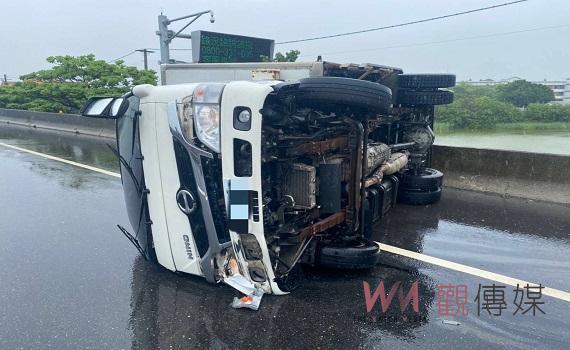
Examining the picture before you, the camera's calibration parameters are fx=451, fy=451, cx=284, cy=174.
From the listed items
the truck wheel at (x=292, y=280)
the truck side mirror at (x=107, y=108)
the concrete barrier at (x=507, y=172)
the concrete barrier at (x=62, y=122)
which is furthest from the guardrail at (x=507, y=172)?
the concrete barrier at (x=62, y=122)

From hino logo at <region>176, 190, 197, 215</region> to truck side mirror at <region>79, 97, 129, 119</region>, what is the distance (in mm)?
→ 868

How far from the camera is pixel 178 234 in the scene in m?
3.73

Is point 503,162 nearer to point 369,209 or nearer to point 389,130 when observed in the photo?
point 389,130

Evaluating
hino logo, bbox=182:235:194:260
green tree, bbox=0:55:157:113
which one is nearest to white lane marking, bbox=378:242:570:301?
hino logo, bbox=182:235:194:260

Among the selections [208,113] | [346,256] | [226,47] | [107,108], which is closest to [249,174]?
[208,113]

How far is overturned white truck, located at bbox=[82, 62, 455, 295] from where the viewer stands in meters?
3.30

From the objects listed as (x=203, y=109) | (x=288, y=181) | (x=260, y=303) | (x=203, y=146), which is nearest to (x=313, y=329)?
(x=260, y=303)

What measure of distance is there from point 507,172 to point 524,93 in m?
2.87

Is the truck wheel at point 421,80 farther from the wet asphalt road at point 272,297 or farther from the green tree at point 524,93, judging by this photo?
the green tree at point 524,93

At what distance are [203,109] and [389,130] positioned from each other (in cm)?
371

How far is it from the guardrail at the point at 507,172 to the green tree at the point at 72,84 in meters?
19.6

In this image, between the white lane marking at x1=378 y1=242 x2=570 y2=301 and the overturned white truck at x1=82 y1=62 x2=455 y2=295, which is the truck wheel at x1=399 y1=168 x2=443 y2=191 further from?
the overturned white truck at x1=82 y1=62 x2=455 y2=295

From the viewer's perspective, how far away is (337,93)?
3.54 m

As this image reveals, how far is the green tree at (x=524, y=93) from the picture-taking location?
346 inches
